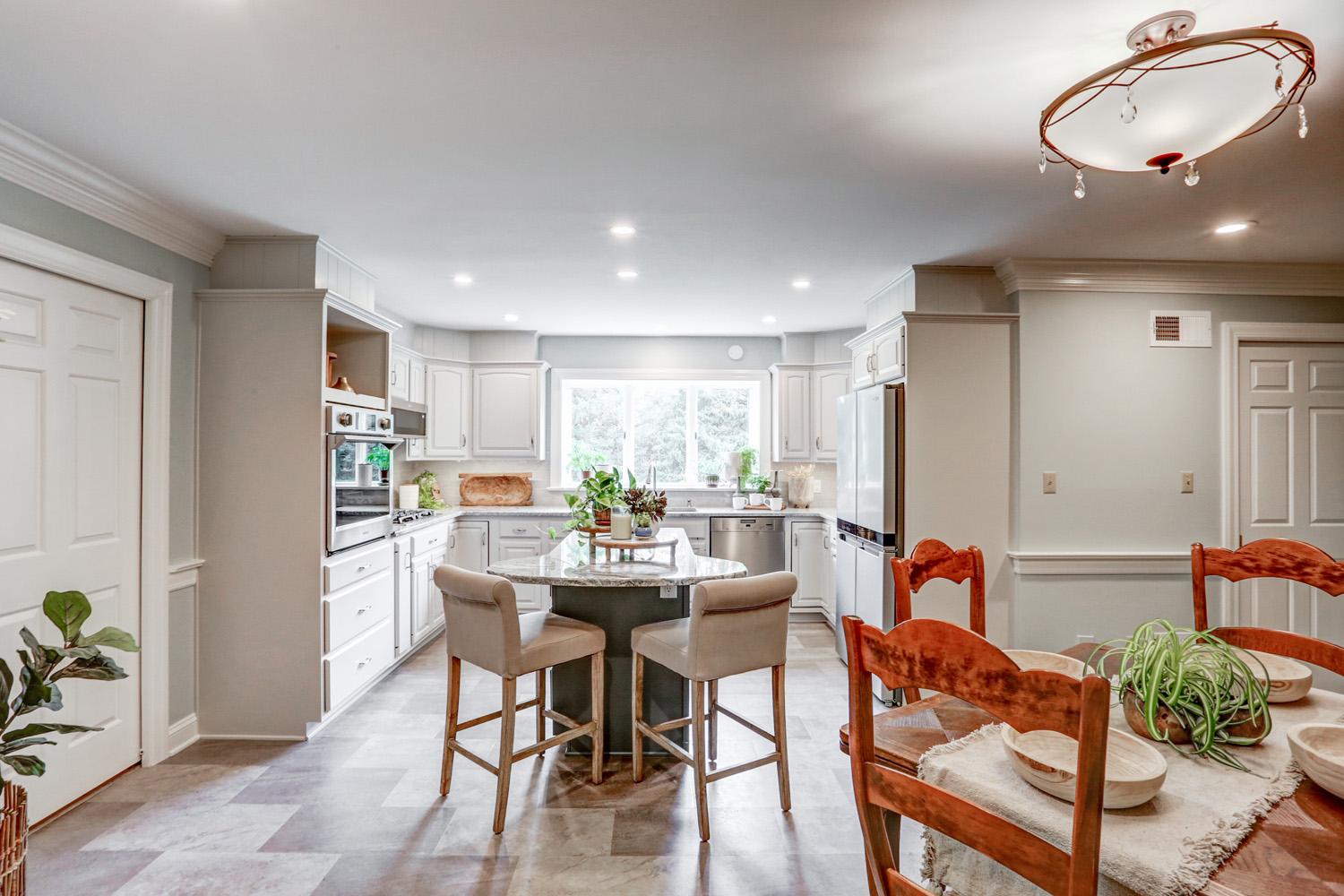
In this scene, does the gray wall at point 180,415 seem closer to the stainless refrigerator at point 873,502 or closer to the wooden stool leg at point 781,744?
the wooden stool leg at point 781,744

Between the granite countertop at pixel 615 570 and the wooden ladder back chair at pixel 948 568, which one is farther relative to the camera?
the granite countertop at pixel 615 570

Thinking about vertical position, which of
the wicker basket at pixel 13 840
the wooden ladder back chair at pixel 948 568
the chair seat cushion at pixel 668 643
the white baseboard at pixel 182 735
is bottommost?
the white baseboard at pixel 182 735

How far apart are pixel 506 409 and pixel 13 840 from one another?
4232 mm

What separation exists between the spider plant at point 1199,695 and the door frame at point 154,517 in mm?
3479

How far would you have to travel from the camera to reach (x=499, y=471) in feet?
19.4

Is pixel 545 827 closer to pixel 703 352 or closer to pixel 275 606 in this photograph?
pixel 275 606

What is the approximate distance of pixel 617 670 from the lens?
2.88 metres

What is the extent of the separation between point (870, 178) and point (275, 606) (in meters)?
3.21

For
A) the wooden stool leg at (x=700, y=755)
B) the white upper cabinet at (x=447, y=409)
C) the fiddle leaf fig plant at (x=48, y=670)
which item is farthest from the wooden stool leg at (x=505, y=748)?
the white upper cabinet at (x=447, y=409)

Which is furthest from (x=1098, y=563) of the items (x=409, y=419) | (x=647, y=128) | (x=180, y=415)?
(x=180, y=415)

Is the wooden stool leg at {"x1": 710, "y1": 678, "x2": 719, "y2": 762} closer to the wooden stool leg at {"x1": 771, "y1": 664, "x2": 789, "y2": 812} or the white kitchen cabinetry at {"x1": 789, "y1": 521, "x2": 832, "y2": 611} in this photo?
the wooden stool leg at {"x1": 771, "y1": 664, "x2": 789, "y2": 812}

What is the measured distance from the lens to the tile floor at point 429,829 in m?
2.08

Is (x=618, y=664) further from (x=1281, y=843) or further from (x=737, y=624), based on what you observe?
(x=1281, y=843)

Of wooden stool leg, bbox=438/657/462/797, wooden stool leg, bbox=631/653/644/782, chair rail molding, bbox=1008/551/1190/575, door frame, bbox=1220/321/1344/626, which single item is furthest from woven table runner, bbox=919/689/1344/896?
door frame, bbox=1220/321/1344/626
